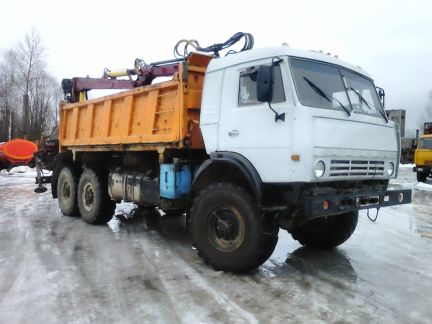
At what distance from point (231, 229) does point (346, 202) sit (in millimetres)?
1373

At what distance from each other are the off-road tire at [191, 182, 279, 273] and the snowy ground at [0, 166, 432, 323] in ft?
0.70

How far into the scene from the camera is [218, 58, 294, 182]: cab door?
481 centimetres

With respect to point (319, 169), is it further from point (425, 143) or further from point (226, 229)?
point (425, 143)

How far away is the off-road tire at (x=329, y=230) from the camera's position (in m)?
6.34

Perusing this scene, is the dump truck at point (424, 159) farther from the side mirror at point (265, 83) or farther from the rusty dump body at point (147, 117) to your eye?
the side mirror at point (265, 83)

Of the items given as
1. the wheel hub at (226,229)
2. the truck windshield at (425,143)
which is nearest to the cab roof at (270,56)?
the wheel hub at (226,229)

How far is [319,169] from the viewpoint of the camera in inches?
186

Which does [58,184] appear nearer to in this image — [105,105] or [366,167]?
[105,105]

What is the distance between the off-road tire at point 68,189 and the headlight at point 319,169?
6017mm

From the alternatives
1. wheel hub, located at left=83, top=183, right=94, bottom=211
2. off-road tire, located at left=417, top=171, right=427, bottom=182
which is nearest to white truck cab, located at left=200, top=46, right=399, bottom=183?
wheel hub, located at left=83, top=183, right=94, bottom=211

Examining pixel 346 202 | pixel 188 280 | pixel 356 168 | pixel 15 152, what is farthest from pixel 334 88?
pixel 15 152

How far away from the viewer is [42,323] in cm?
384

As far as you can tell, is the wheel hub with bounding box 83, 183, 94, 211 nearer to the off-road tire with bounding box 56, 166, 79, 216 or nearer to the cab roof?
the off-road tire with bounding box 56, 166, 79, 216

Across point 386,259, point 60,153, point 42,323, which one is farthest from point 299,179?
point 60,153
